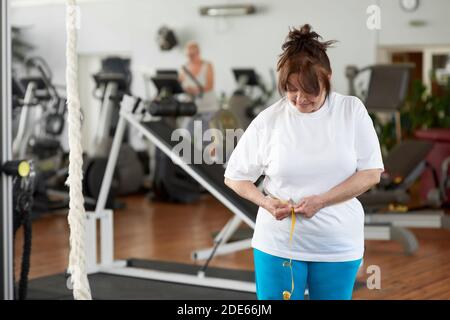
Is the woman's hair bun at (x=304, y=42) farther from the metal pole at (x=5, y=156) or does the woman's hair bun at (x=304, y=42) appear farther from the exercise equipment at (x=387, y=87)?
the exercise equipment at (x=387, y=87)

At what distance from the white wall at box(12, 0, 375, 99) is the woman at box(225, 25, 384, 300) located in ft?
24.5

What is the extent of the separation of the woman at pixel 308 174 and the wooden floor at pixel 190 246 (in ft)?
2.76

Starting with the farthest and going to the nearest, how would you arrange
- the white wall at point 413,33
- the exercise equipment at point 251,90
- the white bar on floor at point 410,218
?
the exercise equipment at point 251,90, the white wall at point 413,33, the white bar on floor at point 410,218

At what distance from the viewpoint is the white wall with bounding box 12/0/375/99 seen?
9.77m

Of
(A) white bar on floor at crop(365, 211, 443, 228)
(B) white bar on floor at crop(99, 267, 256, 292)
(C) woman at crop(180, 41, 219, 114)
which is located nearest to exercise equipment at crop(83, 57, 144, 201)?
(C) woman at crop(180, 41, 219, 114)

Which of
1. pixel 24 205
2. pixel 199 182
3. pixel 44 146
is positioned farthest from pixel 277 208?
pixel 44 146

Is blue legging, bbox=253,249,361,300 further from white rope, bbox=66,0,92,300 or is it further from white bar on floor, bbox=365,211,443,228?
white bar on floor, bbox=365,211,443,228

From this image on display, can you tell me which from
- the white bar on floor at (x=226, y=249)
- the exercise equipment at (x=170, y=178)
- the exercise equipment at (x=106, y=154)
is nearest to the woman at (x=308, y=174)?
the white bar on floor at (x=226, y=249)

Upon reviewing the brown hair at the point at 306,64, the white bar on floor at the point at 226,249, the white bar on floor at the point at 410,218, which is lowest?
the white bar on floor at the point at 226,249

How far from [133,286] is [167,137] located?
2.75 ft

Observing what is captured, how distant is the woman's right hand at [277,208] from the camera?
6.24 feet
